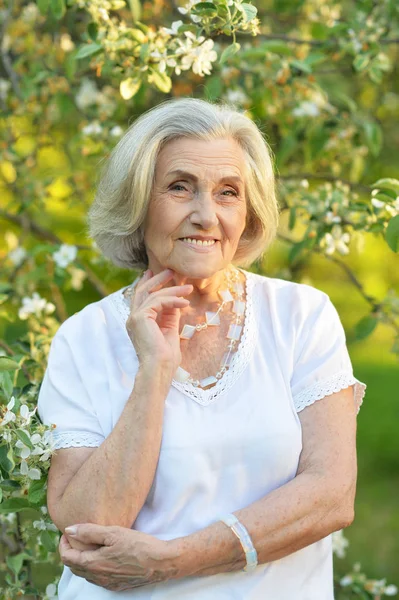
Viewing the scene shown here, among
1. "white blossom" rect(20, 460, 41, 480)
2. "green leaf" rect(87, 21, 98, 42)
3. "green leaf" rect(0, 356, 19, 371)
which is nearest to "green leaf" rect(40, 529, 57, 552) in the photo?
"white blossom" rect(20, 460, 41, 480)

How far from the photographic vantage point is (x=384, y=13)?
3549 millimetres

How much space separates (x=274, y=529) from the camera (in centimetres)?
235

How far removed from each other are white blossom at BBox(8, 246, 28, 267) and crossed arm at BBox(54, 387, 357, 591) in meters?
1.60

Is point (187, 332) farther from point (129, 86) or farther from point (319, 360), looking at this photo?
point (129, 86)

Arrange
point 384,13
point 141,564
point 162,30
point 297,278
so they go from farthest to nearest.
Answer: point 297,278 → point 384,13 → point 162,30 → point 141,564

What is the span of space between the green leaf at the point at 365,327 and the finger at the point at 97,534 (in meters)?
1.42

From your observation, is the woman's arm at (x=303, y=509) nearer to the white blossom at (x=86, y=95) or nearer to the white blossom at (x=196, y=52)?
the white blossom at (x=196, y=52)

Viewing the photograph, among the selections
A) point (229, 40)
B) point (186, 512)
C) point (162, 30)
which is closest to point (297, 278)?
point (229, 40)

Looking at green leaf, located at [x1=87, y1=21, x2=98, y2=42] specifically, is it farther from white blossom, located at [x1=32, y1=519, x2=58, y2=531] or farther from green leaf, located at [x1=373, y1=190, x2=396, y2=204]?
white blossom, located at [x1=32, y1=519, x2=58, y2=531]

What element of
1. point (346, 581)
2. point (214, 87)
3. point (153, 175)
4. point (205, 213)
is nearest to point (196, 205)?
point (205, 213)

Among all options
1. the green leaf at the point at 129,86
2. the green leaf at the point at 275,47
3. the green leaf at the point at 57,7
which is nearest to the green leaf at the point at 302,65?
the green leaf at the point at 275,47

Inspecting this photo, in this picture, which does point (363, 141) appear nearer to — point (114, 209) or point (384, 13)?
point (384, 13)

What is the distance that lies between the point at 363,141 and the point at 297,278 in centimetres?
92

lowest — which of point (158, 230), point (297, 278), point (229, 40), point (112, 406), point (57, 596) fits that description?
point (57, 596)
